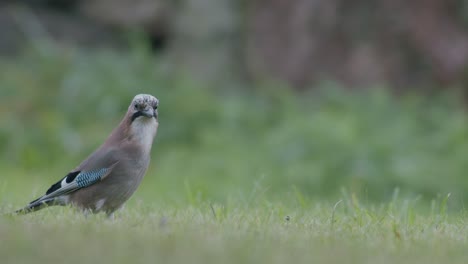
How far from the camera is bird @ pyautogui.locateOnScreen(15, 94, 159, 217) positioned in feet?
19.9

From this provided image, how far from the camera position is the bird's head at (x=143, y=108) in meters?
6.18

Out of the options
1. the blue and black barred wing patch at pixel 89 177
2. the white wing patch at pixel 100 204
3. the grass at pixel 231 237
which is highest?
the blue and black barred wing patch at pixel 89 177

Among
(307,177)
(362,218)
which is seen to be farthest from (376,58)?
(362,218)

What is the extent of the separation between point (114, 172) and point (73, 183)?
29cm

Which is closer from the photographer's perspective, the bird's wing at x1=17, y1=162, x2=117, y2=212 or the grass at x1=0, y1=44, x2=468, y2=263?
the bird's wing at x1=17, y1=162, x2=117, y2=212

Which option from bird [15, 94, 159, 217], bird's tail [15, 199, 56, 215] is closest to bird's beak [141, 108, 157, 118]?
bird [15, 94, 159, 217]

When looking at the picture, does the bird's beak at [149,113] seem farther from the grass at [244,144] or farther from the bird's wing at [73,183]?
the grass at [244,144]

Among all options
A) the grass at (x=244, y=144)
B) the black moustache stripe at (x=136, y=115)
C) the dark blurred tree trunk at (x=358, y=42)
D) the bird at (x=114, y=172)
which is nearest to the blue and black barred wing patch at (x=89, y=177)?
the bird at (x=114, y=172)

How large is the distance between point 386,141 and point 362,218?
5399 millimetres

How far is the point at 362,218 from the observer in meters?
5.97

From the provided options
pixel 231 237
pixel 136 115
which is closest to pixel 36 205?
pixel 136 115

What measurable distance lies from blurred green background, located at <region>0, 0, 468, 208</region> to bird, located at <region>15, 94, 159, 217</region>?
4.03m

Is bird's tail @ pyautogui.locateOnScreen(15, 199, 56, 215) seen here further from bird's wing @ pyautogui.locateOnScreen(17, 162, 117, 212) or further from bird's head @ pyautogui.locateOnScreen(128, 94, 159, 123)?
bird's head @ pyautogui.locateOnScreen(128, 94, 159, 123)

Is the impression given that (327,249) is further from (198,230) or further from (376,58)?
(376,58)
